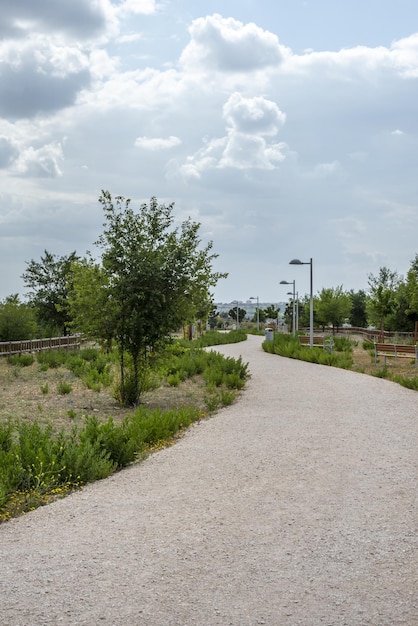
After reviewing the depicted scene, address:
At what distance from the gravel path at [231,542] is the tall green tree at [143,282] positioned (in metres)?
5.03

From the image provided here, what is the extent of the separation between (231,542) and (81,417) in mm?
8250

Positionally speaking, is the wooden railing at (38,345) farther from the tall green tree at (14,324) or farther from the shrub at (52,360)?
the tall green tree at (14,324)

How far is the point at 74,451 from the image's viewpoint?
8.37 meters

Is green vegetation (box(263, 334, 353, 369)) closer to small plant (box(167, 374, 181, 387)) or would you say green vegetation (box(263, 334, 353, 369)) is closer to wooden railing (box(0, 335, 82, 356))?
small plant (box(167, 374, 181, 387))

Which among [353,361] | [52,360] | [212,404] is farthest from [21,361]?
[353,361]

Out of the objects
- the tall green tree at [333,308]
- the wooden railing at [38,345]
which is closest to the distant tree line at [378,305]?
the tall green tree at [333,308]

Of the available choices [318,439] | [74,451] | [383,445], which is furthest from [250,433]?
[74,451]

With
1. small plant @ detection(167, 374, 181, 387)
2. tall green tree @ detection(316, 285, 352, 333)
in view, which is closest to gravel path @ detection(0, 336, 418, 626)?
small plant @ detection(167, 374, 181, 387)

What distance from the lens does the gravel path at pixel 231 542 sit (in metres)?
4.50

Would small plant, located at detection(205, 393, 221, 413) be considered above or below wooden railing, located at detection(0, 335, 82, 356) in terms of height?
below

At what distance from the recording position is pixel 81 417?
1351cm

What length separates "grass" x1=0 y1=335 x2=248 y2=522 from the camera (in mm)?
7828

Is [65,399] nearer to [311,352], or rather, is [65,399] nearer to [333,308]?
[311,352]

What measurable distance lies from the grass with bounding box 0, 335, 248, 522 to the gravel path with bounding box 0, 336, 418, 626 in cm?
35
